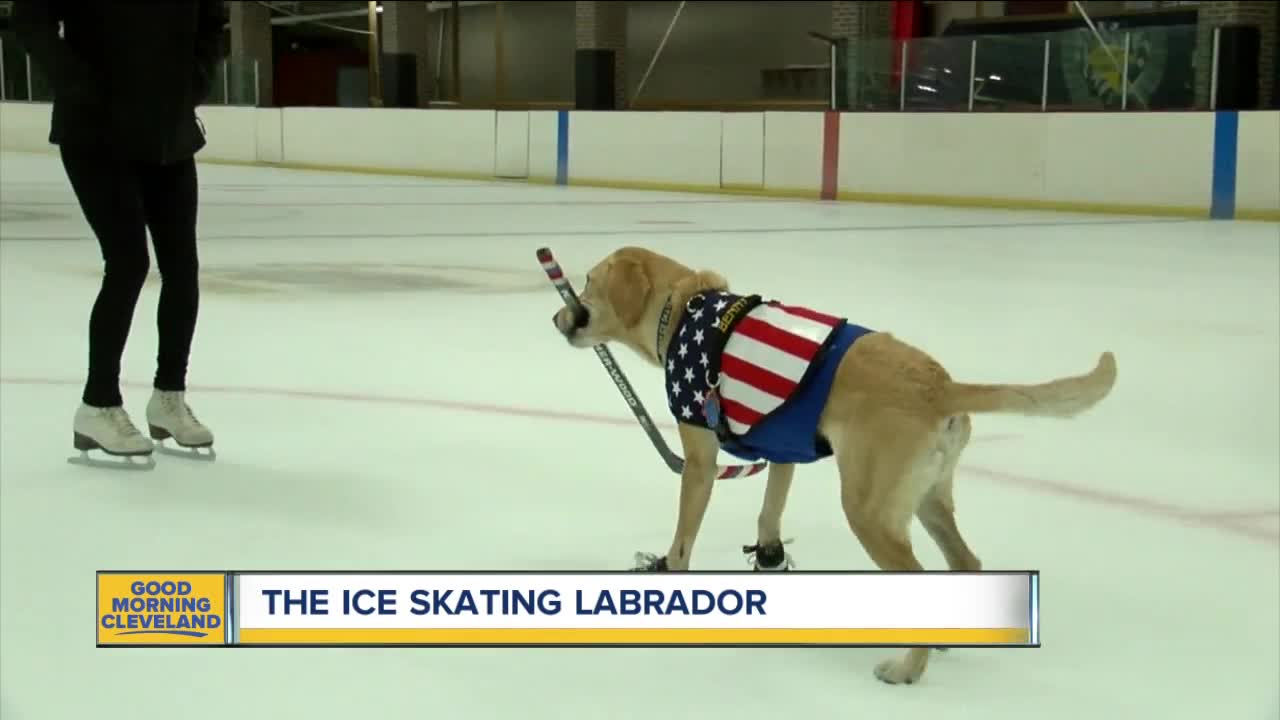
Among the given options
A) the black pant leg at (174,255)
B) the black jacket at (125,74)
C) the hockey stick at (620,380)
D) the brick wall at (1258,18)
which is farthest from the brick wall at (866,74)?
the hockey stick at (620,380)

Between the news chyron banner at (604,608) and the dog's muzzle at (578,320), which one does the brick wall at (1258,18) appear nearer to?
the dog's muzzle at (578,320)

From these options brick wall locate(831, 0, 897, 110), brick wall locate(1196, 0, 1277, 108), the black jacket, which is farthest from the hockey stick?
brick wall locate(1196, 0, 1277, 108)

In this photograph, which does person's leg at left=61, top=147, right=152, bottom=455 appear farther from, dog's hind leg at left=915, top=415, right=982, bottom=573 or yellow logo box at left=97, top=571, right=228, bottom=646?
dog's hind leg at left=915, top=415, right=982, bottom=573

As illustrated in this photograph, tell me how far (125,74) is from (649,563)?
1.57 meters

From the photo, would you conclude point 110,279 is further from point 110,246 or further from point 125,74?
point 125,74

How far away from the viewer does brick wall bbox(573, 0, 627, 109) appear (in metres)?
23.0

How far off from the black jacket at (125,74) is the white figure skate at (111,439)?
0.57 m

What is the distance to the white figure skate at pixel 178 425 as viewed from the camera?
3459 mm

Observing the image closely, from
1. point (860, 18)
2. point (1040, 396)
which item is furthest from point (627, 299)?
point (860, 18)

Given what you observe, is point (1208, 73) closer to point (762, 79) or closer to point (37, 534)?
point (37, 534)

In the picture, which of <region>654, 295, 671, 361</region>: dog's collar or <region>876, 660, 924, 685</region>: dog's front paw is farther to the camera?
<region>654, 295, 671, 361</region>: dog's collar

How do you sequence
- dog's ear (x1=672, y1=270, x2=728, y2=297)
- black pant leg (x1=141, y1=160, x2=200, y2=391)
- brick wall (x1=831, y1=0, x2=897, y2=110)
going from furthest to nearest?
brick wall (x1=831, y1=0, x2=897, y2=110) → black pant leg (x1=141, y1=160, x2=200, y2=391) → dog's ear (x1=672, y1=270, x2=728, y2=297)

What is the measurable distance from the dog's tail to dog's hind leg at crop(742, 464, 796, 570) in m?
0.49

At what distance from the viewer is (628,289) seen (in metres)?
2.34
